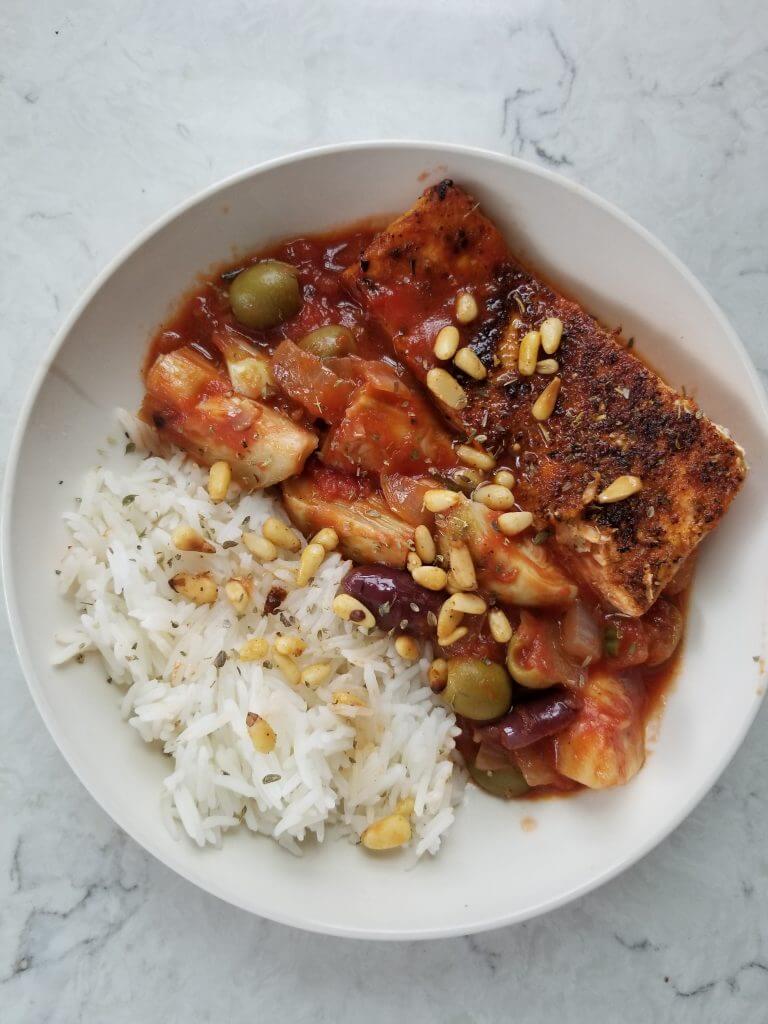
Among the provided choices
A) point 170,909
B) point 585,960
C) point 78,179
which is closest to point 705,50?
point 78,179

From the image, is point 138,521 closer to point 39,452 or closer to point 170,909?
point 39,452

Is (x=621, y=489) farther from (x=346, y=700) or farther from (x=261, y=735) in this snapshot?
(x=261, y=735)

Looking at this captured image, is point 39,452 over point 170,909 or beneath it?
over

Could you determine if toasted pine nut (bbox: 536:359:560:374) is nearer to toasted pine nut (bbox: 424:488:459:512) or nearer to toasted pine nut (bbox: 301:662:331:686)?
toasted pine nut (bbox: 424:488:459:512)

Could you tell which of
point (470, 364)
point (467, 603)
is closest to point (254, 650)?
point (467, 603)

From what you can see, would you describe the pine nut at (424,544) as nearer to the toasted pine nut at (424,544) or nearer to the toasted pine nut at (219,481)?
the toasted pine nut at (424,544)

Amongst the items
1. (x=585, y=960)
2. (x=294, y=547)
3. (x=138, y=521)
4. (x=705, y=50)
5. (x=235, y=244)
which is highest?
(x=705, y=50)
